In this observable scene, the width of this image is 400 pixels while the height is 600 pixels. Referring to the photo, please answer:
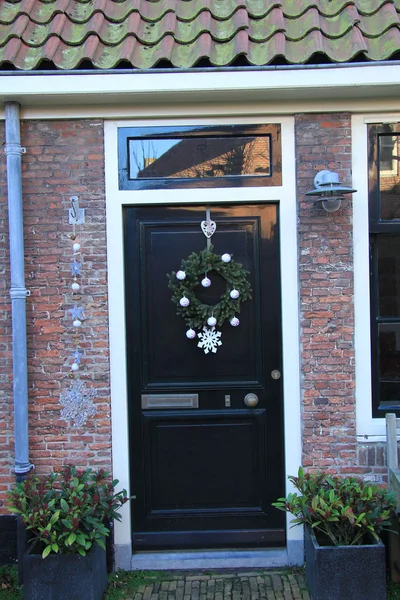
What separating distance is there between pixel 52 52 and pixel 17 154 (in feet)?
2.37

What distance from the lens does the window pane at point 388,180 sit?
12.9 ft

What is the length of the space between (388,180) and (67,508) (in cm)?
317

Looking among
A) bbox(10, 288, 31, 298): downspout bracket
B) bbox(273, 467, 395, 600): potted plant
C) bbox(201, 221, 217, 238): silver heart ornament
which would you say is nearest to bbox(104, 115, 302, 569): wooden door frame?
bbox(201, 221, 217, 238): silver heart ornament

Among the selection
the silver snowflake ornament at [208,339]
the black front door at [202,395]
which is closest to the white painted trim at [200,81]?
the black front door at [202,395]

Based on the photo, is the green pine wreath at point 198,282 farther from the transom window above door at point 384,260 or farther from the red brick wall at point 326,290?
the transom window above door at point 384,260

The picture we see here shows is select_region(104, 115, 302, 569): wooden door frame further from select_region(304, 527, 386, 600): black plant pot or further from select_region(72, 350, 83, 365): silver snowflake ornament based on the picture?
select_region(304, 527, 386, 600): black plant pot

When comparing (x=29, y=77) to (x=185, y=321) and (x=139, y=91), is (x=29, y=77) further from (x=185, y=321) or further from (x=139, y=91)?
(x=185, y=321)

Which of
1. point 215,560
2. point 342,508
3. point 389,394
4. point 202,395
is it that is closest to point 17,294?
point 202,395

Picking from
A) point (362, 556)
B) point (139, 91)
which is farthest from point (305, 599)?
point (139, 91)

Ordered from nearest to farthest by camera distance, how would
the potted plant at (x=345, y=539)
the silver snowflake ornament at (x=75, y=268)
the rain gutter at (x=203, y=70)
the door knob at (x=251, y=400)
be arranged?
the potted plant at (x=345, y=539), the rain gutter at (x=203, y=70), the silver snowflake ornament at (x=75, y=268), the door knob at (x=251, y=400)

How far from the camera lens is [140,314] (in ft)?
13.0

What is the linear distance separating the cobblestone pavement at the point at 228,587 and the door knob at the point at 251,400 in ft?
3.93

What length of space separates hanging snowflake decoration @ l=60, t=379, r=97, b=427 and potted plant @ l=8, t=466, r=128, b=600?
1.57ft

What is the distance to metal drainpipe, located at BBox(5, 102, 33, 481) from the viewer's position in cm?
373
